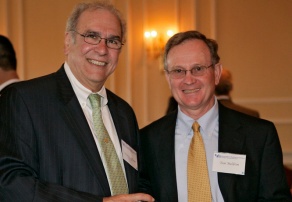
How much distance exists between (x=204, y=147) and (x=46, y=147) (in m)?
0.83

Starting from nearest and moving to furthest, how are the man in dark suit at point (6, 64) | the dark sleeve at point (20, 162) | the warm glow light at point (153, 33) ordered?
the dark sleeve at point (20, 162)
the man in dark suit at point (6, 64)
the warm glow light at point (153, 33)

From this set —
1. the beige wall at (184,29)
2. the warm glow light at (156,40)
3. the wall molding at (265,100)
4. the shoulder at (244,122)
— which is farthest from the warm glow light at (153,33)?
the shoulder at (244,122)

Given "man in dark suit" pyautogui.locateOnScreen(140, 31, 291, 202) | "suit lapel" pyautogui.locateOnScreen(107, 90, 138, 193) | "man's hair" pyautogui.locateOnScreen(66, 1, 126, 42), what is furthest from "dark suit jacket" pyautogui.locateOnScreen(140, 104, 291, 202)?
"man's hair" pyautogui.locateOnScreen(66, 1, 126, 42)

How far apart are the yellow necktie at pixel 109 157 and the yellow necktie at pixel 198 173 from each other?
1.10ft

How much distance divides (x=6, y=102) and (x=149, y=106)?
5.09m

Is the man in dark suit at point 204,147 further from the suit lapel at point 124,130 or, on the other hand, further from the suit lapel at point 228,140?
the suit lapel at point 124,130

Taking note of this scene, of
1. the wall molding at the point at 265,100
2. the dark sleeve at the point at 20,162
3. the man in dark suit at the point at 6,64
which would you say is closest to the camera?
the dark sleeve at the point at 20,162

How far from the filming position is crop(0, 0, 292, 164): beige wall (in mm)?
6934

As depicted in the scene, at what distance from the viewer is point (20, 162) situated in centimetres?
203

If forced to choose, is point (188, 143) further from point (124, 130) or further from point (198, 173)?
point (124, 130)

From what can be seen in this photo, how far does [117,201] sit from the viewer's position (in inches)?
81.2

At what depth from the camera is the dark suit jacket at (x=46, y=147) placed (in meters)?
2.02

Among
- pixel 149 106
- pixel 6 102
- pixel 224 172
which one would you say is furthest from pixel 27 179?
pixel 149 106

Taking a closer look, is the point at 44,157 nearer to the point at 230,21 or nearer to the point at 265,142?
the point at 265,142
